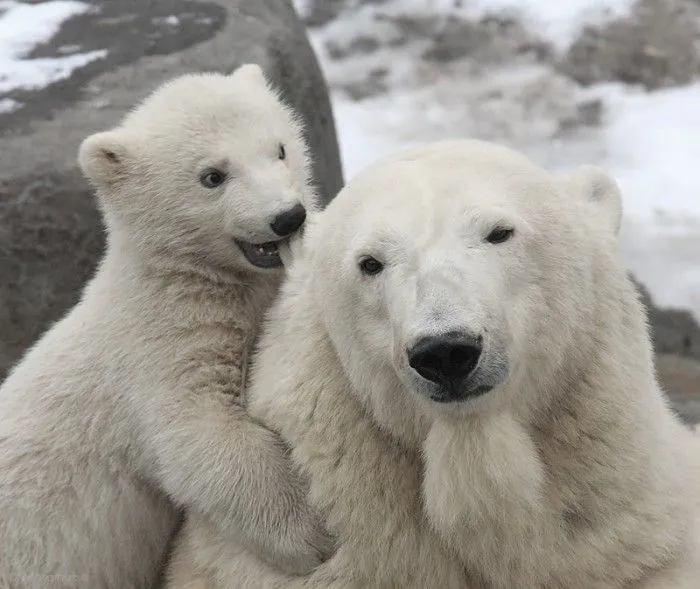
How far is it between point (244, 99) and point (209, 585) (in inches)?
50.5

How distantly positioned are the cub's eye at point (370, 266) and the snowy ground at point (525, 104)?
11.2ft

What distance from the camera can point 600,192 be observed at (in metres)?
2.07

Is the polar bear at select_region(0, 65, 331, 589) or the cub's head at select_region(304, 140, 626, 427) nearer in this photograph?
the cub's head at select_region(304, 140, 626, 427)

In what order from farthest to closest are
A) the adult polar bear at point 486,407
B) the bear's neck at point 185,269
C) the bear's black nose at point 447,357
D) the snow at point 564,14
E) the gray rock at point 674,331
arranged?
the snow at point 564,14
the gray rock at point 674,331
the bear's neck at point 185,269
the adult polar bear at point 486,407
the bear's black nose at point 447,357

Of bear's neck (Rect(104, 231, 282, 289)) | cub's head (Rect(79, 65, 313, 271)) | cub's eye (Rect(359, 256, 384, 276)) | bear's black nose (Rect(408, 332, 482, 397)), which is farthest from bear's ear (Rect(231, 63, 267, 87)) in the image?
bear's black nose (Rect(408, 332, 482, 397))

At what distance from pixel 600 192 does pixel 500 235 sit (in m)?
0.43

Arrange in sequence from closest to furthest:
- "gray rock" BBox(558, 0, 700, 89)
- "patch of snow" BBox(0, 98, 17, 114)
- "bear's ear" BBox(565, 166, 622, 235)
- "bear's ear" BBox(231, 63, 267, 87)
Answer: "bear's ear" BBox(565, 166, 622, 235) → "bear's ear" BBox(231, 63, 267, 87) → "patch of snow" BBox(0, 98, 17, 114) → "gray rock" BBox(558, 0, 700, 89)

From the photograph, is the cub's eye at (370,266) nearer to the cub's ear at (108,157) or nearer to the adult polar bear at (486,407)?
the adult polar bear at (486,407)

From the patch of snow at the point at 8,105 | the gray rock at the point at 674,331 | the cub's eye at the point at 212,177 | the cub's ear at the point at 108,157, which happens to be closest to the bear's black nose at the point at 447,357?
the cub's eye at the point at 212,177

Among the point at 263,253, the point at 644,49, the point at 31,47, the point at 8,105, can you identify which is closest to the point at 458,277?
the point at 263,253

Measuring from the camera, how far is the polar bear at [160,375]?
2.14 metres

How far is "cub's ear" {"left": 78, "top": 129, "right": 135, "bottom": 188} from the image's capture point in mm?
2648

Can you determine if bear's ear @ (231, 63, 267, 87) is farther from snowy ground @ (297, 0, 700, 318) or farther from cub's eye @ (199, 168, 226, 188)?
snowy ground @ (297, 0, 700, 318)

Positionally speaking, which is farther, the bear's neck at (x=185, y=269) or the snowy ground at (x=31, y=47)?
the snowy ground at (x=31, y=47)
